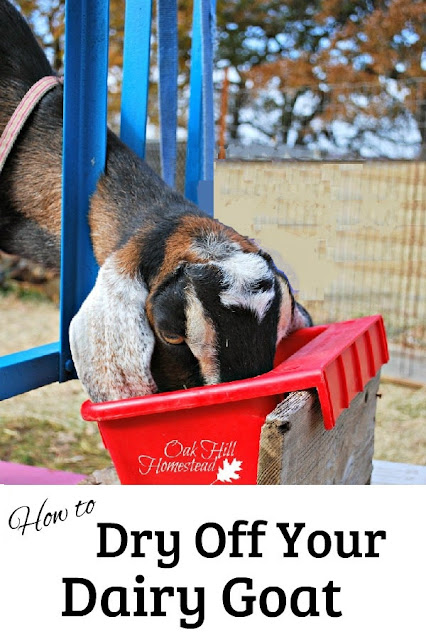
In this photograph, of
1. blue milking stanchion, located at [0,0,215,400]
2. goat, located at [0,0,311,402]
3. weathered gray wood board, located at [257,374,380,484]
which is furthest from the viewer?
blue milking stanchion, located at [0,0,215,400]

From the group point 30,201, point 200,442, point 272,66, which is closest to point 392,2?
point 272,66

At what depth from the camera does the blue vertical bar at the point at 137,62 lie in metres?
2.65

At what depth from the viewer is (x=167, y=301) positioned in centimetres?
193

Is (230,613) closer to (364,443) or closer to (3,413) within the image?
(364,443)

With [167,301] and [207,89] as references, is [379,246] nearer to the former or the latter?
[207,89]

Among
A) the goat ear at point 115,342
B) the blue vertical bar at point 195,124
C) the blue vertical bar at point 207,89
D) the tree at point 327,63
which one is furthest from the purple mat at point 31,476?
the tree at point 327,63

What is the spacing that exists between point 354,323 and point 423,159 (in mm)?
5107

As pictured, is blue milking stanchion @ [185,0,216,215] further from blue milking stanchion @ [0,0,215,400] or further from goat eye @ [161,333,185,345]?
goat eye @ [161,333,185,345]

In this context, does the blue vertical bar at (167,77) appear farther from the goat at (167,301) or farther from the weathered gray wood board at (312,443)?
the weathered gray wood board at (312,443)

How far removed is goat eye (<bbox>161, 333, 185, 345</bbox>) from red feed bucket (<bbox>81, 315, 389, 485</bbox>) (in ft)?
0.79

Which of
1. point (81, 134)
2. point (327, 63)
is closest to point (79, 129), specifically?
point (81, 134)

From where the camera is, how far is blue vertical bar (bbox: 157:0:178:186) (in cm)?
295

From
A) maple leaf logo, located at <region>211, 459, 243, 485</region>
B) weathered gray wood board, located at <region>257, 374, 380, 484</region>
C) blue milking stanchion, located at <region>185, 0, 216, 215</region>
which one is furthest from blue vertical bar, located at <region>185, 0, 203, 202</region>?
maple leaf logo, located at <region>211, 459, 243, 485</region>

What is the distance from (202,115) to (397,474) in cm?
177
